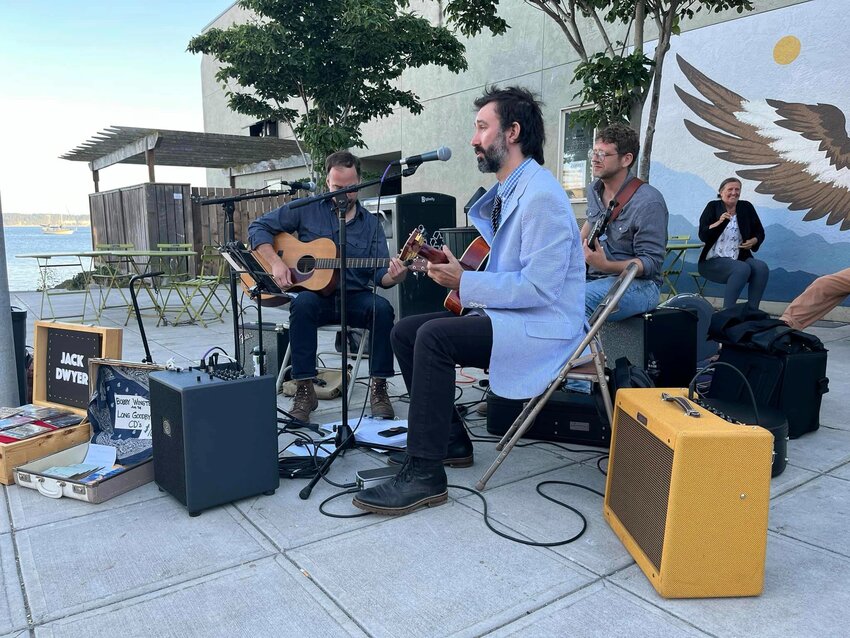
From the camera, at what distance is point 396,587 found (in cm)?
181

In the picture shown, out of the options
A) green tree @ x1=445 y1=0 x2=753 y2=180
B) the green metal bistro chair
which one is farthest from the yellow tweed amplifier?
green tree @ x1=445 y1=0 x2=753 y2=180

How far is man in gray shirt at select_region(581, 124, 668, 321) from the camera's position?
3225 mm

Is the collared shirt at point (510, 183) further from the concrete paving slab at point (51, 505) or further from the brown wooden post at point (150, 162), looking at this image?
the brown wooden post at point (150, 162)

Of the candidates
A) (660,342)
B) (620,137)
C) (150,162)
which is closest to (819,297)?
(660,342)

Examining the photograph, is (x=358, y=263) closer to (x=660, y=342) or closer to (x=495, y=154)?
(x=495, y=154)

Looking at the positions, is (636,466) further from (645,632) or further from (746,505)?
(645,632)

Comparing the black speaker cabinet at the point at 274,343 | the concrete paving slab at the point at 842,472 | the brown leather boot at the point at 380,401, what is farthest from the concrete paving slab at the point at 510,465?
the black speaker cabinet at the point at 274,343

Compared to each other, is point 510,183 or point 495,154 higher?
point 495,154

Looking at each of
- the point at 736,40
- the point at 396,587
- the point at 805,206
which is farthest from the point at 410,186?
A: the point at 396,587

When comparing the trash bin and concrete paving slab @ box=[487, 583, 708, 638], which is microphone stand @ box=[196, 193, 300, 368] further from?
concrete paving slab @ box=[487, 583, 708, 638]

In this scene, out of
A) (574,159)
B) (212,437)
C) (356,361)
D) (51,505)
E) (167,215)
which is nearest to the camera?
(212,437)

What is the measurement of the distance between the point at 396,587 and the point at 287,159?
14.4 m

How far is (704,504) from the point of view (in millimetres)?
1661

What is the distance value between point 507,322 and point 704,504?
902mm
